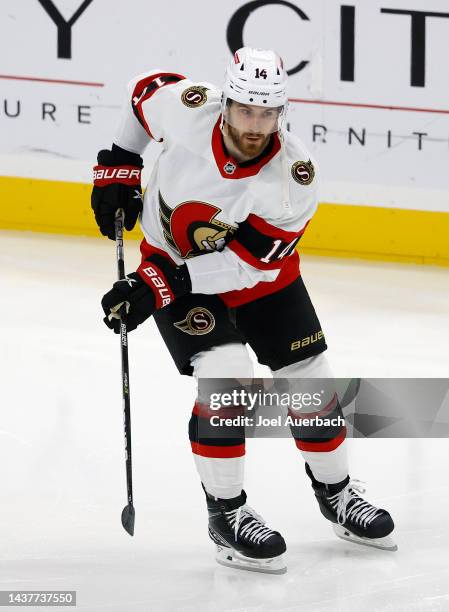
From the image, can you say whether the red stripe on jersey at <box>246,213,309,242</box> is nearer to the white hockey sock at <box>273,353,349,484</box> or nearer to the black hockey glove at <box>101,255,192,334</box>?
the black hockey glove at <box>101,255,192,334</box>

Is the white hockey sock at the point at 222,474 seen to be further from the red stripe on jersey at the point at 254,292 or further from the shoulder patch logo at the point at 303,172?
the shoulder patch logo at the point at 303,172

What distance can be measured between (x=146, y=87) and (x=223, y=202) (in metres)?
0.46

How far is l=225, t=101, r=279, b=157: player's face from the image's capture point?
263 cm

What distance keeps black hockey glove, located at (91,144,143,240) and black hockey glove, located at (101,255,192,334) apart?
12.3 inches

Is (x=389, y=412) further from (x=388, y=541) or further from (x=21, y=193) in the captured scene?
(x=21, y=193)

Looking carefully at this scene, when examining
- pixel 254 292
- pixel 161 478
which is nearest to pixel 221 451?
pixel 254 292

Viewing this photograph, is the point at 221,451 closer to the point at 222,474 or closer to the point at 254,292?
the point at 222,474

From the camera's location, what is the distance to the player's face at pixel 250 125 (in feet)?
8.63

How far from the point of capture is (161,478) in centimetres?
332

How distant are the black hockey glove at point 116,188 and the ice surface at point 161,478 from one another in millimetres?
691

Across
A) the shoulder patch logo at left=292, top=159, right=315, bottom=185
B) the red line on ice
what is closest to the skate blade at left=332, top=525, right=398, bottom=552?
the shoulder patch logo at left=292, top=159, right=315, bottom=185

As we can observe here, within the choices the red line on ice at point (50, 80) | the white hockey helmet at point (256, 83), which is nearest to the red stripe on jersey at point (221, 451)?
the white hockey helmet at point (256, 83)

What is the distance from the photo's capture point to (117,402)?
12.8ft

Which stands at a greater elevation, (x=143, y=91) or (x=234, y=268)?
(x=143, y=91)
